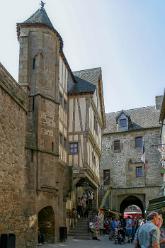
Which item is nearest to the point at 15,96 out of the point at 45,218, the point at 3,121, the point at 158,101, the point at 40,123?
the point at 3,121

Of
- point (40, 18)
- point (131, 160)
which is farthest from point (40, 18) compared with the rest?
point (131, 160)

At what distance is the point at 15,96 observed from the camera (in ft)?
58.6

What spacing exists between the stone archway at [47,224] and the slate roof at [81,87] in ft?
26.8

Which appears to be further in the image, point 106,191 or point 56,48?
point 106,191

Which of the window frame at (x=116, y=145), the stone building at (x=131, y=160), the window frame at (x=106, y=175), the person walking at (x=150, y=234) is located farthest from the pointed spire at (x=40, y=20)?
the window frame at (x=106, y=175)

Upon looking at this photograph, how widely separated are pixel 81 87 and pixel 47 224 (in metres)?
9.92

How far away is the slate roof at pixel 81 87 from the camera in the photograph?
2822 cm

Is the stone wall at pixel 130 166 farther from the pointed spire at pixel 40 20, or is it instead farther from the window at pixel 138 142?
the pointed spire at pixel 40 20

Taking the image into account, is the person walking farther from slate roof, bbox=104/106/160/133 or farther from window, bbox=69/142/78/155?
slate roof, bbox=104/106/160/133

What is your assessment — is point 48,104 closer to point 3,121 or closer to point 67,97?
point 67,97

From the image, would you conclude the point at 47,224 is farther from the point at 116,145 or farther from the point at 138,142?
the point at 116,145

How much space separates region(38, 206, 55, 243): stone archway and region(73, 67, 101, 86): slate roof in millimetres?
10586

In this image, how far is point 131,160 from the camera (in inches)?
1683

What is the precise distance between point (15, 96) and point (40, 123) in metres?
4.84
